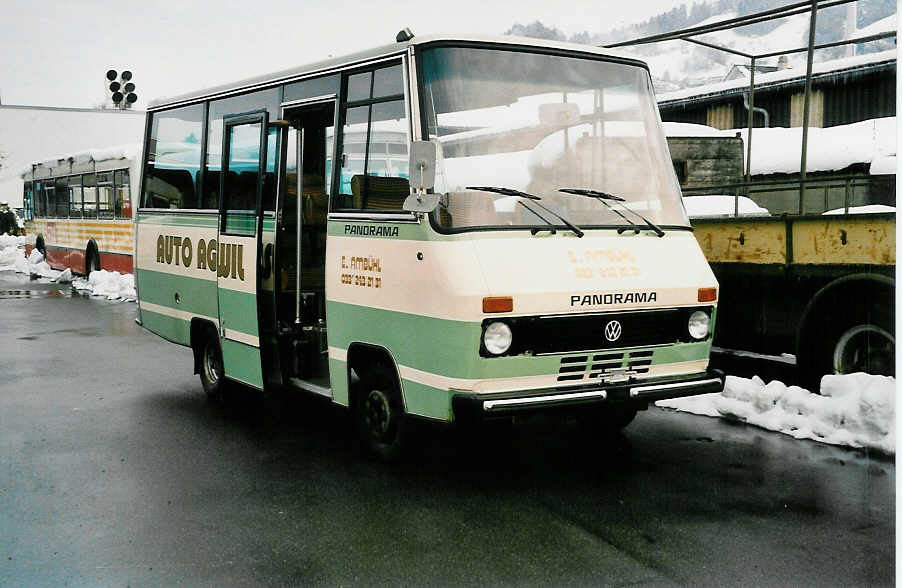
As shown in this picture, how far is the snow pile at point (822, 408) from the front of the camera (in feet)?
23.9

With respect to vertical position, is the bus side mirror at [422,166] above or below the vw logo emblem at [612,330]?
above

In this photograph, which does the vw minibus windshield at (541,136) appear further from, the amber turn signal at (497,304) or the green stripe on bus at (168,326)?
the green stripe on bus at (168,326)

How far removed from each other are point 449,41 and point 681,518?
3144 millimetres

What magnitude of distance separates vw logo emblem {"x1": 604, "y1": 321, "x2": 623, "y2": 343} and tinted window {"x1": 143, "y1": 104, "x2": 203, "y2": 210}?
4580 millimetres

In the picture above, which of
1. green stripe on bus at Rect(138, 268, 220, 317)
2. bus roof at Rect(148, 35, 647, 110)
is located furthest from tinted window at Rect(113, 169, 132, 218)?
bus roof at Rect(148, 35, 647, 110)

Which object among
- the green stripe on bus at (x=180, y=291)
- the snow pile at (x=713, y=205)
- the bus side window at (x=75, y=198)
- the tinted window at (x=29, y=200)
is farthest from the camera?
the tinted window at (x=29, y=200)

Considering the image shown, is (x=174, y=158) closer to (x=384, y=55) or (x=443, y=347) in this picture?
(x=384, y=55)

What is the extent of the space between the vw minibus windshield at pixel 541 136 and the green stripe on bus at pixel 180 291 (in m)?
3.38

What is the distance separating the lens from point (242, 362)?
8.48m

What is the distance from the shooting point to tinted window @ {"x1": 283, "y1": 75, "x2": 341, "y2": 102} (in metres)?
7.35

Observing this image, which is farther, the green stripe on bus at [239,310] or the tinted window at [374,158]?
the green stripe on bus at [239,310]

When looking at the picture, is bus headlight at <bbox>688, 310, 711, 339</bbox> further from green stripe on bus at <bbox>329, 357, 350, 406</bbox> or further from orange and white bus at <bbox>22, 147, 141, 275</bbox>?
orange and white bus at <bbox>22, 147, 141, 275</bbox>

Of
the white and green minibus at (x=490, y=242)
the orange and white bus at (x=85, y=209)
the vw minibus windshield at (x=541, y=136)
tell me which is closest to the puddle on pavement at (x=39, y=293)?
the orange and white bus at (x=85, y=209)

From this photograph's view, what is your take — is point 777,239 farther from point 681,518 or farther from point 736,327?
point 681,518
